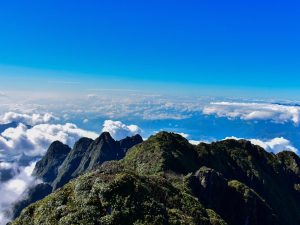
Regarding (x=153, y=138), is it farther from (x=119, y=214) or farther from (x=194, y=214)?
(x=119, y=214)

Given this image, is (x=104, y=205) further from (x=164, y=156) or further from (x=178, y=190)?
(x=164, y=156)

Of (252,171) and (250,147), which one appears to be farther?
(250,147)

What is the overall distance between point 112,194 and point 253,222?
73764 millimetres

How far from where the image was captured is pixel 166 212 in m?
50.2

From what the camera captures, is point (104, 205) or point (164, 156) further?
point (164, 156)

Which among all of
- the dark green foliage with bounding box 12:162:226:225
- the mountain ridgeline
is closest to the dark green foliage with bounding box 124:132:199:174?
the mountain ridgeline

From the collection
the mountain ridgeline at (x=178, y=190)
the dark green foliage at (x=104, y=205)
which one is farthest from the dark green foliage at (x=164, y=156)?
the dark green foliage at (x=104, y=205)

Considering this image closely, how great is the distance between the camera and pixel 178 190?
65250 mm

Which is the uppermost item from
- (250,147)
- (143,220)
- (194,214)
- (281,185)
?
(143,220)

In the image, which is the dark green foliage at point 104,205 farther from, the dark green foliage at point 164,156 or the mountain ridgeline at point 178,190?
the dark green foliage at point 164,156

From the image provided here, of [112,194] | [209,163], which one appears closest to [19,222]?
[112,194]

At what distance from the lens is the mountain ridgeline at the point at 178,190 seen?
150ft

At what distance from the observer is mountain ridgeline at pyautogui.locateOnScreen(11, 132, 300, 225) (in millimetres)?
45750

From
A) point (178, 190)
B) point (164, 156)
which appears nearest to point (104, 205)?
point (178, 190)
